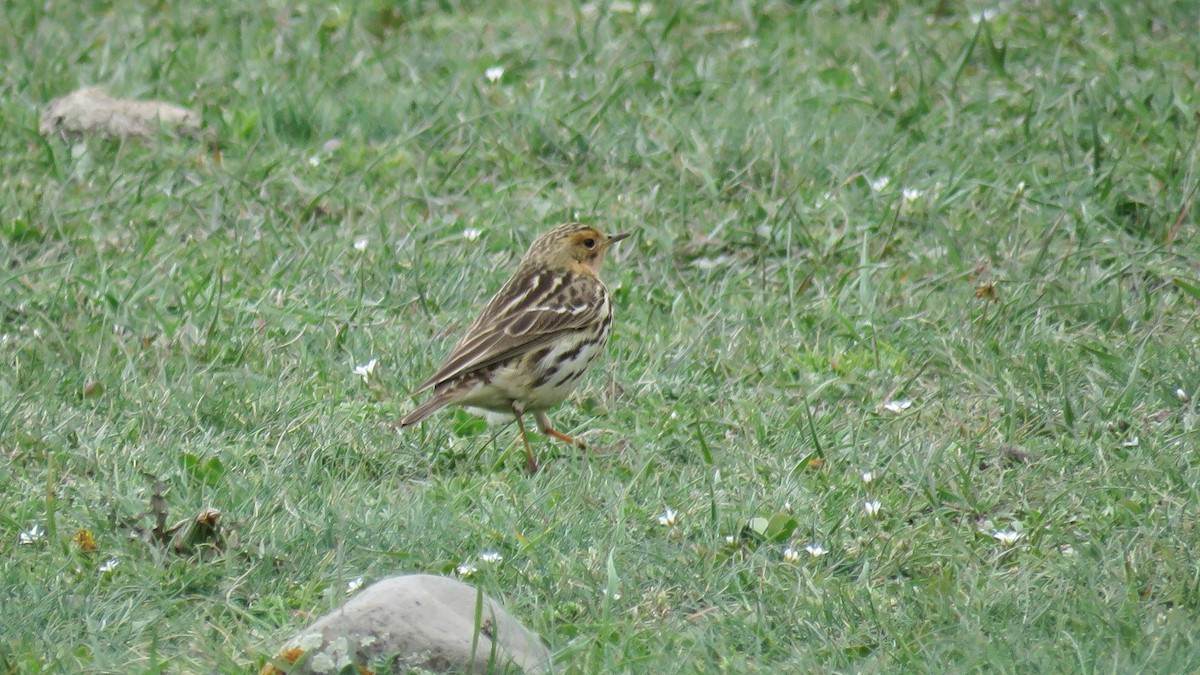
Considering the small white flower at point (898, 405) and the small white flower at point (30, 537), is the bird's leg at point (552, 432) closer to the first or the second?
the small white flower at point (898, 405)

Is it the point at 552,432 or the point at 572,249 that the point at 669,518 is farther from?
the point at 572,249

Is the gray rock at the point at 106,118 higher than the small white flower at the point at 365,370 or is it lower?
lower

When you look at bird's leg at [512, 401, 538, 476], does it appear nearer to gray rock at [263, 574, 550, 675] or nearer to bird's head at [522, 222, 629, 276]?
bird's head at [522, 222, 629, 276]

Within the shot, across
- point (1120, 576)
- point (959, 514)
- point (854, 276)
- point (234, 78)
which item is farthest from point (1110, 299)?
point (234, 78)

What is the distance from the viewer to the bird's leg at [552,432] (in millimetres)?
7363

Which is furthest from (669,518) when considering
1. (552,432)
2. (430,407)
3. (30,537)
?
(30,537)

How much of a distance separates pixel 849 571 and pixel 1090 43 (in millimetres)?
6015

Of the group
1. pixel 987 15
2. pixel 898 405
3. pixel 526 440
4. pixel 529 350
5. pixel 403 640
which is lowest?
pixel 987 15

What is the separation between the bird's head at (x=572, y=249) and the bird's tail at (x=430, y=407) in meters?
1.14

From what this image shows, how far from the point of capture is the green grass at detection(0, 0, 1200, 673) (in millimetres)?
5895

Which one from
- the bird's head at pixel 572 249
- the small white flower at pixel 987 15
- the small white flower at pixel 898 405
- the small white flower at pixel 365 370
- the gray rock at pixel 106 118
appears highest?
the bird's head at pixel 572 249

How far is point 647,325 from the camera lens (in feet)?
28.1

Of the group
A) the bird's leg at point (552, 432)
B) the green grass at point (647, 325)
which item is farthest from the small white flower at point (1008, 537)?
the bird's leg at point (552, 432)

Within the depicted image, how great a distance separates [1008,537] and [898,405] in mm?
1356
